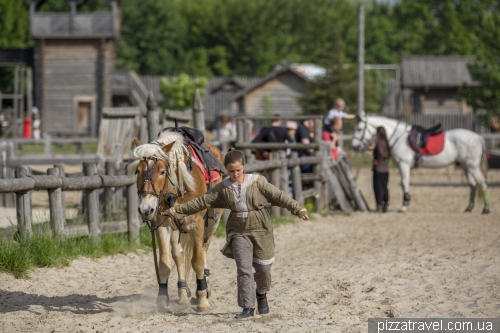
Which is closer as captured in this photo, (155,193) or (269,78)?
(155,193)

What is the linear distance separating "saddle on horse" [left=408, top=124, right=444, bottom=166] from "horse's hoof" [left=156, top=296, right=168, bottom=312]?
10752 millimetres

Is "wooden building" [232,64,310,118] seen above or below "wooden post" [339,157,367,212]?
above

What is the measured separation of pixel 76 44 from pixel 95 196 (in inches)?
1297

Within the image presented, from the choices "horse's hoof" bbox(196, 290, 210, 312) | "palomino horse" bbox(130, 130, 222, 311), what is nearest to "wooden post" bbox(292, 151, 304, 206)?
"palomino horse" bbox(130, 130, 222, 311)

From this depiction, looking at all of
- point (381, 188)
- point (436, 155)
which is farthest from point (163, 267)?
point (436, 155)

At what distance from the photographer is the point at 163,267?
299 inches

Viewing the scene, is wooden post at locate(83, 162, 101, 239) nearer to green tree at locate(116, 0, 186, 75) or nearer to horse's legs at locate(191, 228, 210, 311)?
horse's legs at locate(191, 228, 210, 311)

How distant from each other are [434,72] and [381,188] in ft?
115

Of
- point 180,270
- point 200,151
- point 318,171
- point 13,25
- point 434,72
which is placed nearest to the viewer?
point 180,270

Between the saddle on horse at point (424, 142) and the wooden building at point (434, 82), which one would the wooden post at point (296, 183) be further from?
the wooden building at point (434, 82)

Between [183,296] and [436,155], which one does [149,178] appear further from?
[436,155]

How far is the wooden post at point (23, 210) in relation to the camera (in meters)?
8.99

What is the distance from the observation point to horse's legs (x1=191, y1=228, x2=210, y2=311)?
7.64 m

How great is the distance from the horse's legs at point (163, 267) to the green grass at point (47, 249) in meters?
1.83
